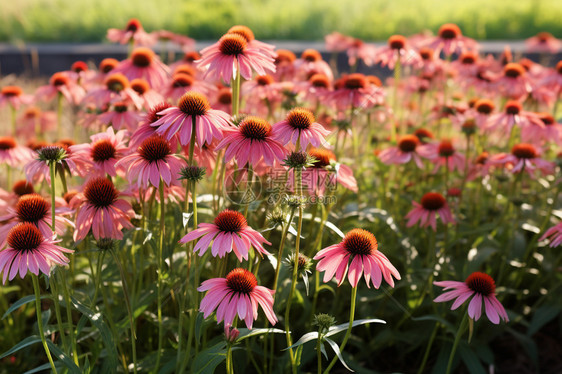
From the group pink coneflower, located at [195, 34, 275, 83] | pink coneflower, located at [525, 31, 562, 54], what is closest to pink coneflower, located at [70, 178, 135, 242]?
pink coneflower, located at [195, 34, 275, 83]

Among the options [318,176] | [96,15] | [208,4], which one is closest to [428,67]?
[318,176]

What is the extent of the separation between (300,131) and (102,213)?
66 cm

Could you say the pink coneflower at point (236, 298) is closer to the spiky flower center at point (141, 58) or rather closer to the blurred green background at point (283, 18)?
the spiky flower center at point (141, 58)

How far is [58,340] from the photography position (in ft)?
7.14

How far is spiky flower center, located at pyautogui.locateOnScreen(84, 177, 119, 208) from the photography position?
166cm

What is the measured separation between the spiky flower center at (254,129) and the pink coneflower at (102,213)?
0.44 m

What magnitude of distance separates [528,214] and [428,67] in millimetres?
1207

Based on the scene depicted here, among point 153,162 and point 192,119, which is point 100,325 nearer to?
point 153,162

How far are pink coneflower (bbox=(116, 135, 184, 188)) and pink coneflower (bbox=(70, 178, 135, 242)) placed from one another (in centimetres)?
12

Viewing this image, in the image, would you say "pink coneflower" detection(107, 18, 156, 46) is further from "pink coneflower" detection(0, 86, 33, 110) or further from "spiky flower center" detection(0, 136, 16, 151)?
"spiky flower center" detection(0, 136, 16, 151)

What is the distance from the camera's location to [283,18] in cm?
977

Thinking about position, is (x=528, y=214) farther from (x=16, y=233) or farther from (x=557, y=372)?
(x=16, y=233)

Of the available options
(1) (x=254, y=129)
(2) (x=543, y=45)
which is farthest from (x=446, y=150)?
(2) (x=543, y=45)

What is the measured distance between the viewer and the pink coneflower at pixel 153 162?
1.56m
